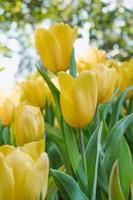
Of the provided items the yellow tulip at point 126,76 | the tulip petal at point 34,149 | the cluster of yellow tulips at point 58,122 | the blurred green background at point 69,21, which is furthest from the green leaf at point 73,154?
the blurred green background at point 69,21

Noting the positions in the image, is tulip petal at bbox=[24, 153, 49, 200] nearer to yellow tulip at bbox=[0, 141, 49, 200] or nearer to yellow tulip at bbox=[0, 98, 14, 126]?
yellow tulip at bbox=[0, 141, 49, 200]

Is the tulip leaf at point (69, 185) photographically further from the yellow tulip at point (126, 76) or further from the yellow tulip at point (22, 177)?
the yellow tulip at point (126, 76)

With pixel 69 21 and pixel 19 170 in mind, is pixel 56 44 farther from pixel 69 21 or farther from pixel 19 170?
pixel 69 21

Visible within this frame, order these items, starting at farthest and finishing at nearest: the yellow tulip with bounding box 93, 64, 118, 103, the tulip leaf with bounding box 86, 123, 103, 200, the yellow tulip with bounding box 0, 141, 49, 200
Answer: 1. the yellow tulip with bounding box 93, 64, 118, 103
2. the tulip leaf with bounding box 86, 123, 103, 200
3. the yellow tulip with bounding box 0, 141, 49, 200

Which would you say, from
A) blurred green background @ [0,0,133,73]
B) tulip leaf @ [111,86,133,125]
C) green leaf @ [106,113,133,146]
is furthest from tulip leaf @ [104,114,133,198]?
blurred green background @ [0,0,133,73]

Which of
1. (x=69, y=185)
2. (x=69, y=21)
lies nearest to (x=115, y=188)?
(x=69, y=185)

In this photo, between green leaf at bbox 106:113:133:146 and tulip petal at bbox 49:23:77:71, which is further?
tulip petal at bbox 49:23:77:71

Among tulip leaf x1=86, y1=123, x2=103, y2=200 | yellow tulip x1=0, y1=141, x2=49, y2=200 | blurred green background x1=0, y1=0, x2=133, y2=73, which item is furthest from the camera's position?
blurred green background x1=0, y1=0, x2=133, y2=73
